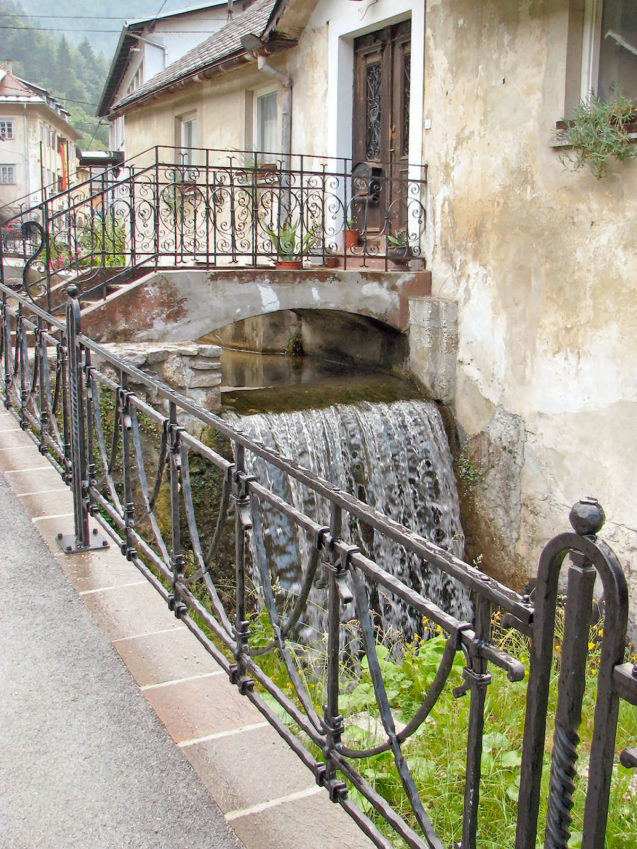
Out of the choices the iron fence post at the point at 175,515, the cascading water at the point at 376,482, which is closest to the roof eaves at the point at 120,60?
the cascading water at the point at 376,482

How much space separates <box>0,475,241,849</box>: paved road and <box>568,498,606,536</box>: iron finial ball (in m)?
1.37

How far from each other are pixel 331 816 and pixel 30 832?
0.77m

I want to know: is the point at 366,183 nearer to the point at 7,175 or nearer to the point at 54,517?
the point at 54,517

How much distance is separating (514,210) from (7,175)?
129ft

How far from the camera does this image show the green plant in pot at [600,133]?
21.0 feet

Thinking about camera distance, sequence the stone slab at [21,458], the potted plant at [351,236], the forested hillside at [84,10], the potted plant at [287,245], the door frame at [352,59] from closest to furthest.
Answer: the stone slab at [21,458] < the door frame at [352,59] < the potted plant at [287,245] < the potted plant at [351,236] < the forested hillside at [84,10]

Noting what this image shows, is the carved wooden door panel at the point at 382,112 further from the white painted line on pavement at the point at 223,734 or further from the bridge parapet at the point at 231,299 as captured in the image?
the white painted line on pavement at the point at 223,734

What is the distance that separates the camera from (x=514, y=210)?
7.82m

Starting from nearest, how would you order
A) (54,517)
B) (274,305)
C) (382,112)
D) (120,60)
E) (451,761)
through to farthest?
1. (451,761)
2. (54,517)
3. (274,305)
4. (382,112)
5. (120,60)

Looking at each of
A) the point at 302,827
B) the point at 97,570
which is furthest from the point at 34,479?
the point at 302,827

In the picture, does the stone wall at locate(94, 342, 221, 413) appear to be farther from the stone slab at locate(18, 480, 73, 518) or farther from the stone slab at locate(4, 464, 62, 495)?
→ the stone slab at locate(18, 480, 73, 518)

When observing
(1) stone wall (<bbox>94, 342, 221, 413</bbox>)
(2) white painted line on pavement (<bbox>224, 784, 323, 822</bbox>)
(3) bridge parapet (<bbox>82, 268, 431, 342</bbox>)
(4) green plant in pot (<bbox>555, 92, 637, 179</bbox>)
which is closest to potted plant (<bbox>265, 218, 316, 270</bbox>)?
(3) bridge parapet (<bbox>82, 268, 431, 342</bbox>)

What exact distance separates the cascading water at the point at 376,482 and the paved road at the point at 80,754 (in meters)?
4.18

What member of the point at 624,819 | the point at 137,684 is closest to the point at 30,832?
the point at 137,684
